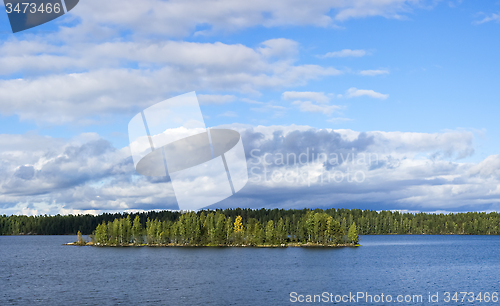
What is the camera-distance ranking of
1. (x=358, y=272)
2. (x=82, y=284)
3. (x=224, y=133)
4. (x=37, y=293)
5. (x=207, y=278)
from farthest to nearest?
(x=358, y=272) < (x=207, y=278) < (x=82, y=284) < (x=37, y=293) < (x=224, y=133)

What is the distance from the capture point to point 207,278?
9006 centimetres

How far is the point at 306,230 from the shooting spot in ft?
615

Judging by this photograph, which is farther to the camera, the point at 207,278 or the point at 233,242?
the point at 233,242

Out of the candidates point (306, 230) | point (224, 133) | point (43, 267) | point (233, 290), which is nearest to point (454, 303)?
point (233, 290)

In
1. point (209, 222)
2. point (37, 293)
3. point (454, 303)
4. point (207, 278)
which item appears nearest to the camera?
point (454, 303)

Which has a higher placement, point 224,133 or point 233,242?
point 224,133

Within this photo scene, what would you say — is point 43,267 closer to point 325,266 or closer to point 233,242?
point 325,266

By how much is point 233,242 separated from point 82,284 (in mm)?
109793

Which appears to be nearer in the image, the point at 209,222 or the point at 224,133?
the point at 224,133

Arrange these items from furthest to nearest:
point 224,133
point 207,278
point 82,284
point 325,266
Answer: point 325,266
point 207,278
point 82,284
point 224,133

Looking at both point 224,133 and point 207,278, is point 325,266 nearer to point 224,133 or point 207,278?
point 207,278

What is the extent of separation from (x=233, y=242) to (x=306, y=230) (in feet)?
102

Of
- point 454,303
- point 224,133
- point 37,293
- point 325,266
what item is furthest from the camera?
point 325,266

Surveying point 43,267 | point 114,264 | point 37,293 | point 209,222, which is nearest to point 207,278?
point 37,293
